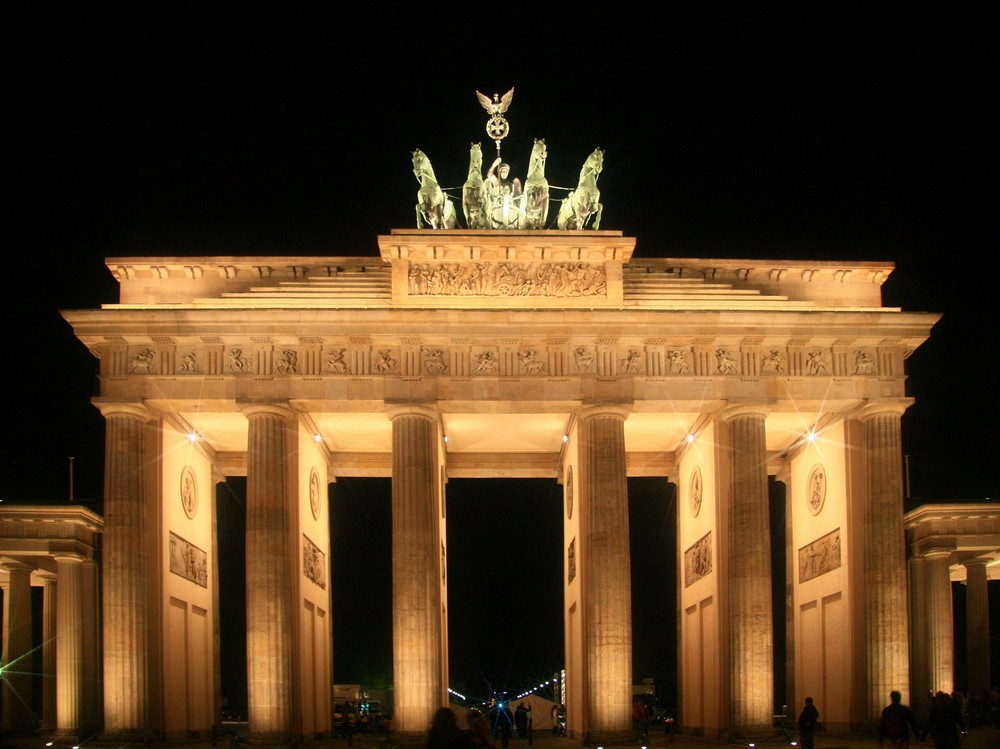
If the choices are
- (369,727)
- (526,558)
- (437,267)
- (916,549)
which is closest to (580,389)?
(437,267)

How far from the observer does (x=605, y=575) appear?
37125mm

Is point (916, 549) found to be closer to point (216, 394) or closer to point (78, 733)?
point (216, 394)

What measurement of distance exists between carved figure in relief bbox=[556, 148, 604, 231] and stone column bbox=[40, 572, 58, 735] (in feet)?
75.1

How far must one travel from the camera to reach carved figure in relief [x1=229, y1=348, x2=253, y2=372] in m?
37.5

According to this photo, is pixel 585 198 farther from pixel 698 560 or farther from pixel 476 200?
pixel 698 560

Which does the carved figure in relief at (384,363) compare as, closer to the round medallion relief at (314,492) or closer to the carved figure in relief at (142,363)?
the round medallion relief at (314,492)

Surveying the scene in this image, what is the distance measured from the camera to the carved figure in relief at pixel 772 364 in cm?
3825

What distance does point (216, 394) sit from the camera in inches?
1470

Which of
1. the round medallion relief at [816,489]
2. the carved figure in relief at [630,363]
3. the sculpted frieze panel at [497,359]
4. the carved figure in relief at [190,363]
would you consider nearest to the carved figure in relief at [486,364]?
the sculpted frieze panel at [497,359]

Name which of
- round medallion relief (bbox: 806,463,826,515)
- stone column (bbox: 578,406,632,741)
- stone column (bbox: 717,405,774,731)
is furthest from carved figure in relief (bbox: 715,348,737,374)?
round medallion relief (bbox: 806,463,826,515)

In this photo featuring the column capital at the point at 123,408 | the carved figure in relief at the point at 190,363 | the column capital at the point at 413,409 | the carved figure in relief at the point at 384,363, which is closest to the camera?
the column capital at the point at 123,408

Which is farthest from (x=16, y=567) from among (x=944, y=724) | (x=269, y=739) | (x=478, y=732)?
(x=478, y=732)

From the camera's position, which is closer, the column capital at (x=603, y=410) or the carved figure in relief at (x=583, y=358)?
the column capital at (x=603, y=410)

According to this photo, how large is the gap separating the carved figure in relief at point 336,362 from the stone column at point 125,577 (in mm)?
5663
